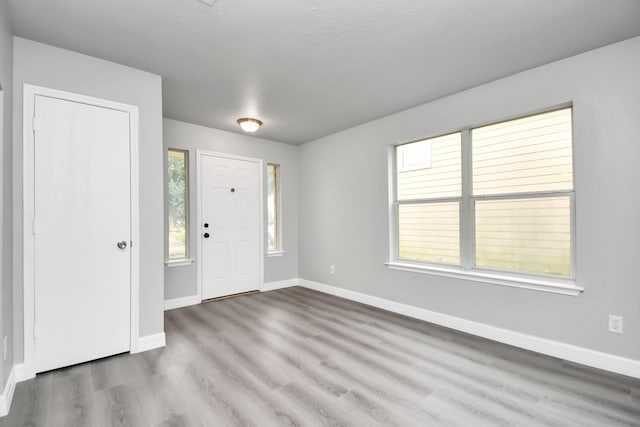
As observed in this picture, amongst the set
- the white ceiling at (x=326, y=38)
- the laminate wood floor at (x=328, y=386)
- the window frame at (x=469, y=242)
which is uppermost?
the white ceiling at (x=326, y=38)

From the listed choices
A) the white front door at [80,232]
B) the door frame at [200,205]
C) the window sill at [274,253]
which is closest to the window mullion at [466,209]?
the window sill at [274,253]

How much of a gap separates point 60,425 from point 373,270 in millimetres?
3351

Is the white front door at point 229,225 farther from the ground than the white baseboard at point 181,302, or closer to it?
farther from the ground

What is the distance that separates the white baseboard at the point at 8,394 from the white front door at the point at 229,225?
7.64ft

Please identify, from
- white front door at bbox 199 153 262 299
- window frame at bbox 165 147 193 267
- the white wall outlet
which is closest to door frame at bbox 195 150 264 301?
white front door at bbox 199 153 262 299

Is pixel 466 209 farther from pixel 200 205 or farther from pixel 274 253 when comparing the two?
pixel 200 205

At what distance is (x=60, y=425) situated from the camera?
5.88ft

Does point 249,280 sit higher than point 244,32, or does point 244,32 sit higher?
point 244,32

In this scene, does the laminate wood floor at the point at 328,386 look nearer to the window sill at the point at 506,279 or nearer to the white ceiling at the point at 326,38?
the window sill at the point at 506,279

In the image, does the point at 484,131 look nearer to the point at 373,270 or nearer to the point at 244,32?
the point at 373,270

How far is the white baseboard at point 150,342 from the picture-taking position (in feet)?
9.08

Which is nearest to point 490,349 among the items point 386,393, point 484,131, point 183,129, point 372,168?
point 386,393

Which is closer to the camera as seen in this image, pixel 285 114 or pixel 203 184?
pixel 285 114

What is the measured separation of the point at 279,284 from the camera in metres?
5.27
